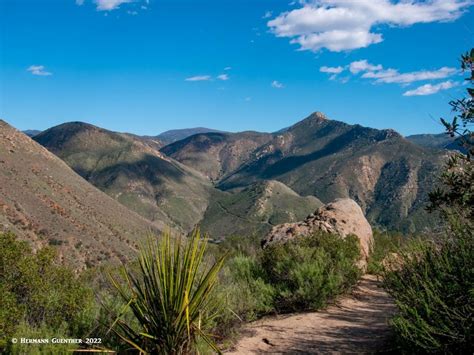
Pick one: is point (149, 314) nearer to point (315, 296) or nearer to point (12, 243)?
point (12, 243)

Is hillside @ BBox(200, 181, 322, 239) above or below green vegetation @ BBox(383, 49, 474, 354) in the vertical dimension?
below

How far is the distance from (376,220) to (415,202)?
409 inches

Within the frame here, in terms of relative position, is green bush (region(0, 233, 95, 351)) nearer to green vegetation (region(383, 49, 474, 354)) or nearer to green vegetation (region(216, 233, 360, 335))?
green vegetation (region(216, 233, 360, 335))

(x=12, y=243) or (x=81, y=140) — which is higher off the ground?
(x=81, y=140)

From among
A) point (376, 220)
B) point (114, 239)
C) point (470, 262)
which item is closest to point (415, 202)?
point (376, 220)

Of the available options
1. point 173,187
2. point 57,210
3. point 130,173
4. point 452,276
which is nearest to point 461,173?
point 452,276

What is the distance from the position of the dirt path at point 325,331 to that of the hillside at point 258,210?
8927 cm

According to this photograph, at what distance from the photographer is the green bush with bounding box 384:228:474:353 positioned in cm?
464

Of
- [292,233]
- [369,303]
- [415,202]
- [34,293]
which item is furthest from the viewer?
[415,202]

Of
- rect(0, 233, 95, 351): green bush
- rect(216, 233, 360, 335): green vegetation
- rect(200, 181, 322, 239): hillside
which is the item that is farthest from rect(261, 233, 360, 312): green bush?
rect(200, 181, 322, 239): hillside

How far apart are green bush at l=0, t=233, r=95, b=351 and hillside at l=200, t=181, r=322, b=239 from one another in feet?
300

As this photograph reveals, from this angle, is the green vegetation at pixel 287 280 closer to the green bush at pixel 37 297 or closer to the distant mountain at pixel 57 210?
the green bush at pixel 37 297

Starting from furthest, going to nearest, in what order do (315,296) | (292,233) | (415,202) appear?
(415,202) → (292,233) → (315,296)

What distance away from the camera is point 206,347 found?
19.2ft
